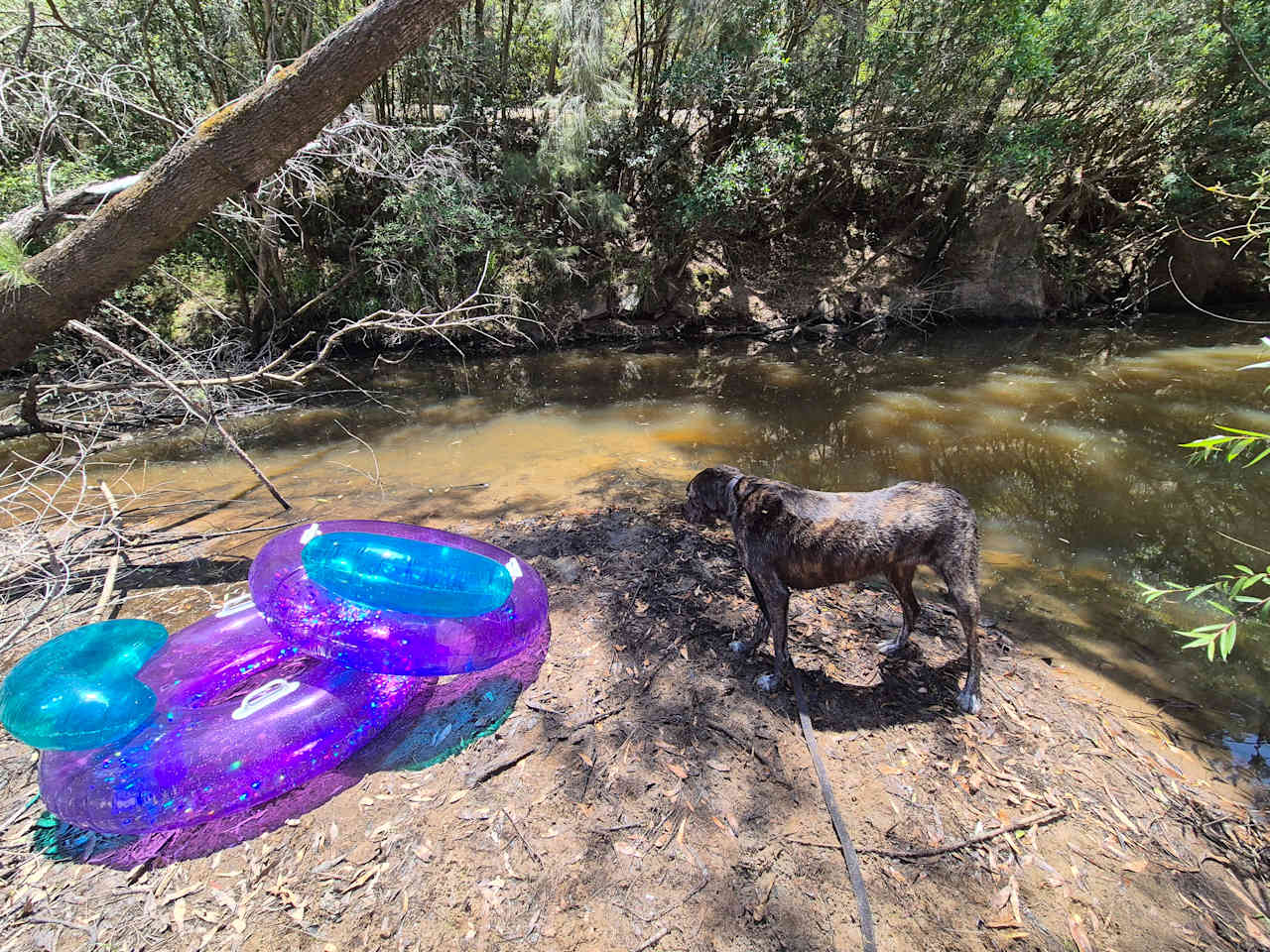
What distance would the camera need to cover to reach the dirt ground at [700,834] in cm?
204

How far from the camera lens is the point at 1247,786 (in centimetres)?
268

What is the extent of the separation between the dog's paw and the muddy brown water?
0.91m

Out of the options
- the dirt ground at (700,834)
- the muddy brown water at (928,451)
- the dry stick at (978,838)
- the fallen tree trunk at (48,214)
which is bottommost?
the muddy brown water at (928,451)

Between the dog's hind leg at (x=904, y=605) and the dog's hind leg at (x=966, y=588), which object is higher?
the dog's hind leg at (x=966, y=588)

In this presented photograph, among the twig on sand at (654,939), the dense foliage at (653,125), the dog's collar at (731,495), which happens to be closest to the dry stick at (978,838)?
the twig on sand at (654,939)

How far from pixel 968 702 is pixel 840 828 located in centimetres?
120

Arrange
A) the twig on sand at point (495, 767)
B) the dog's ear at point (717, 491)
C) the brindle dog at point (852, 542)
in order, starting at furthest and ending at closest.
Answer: the dog's ear at point (717, 491), the brindle dog at point (852, 542), the twig on sand at point (495, 767)

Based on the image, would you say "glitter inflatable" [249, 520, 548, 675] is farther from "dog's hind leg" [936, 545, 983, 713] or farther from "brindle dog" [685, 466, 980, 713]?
"dog's hind leg" [936, 545, 983, 713]

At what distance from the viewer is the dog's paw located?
118 inches

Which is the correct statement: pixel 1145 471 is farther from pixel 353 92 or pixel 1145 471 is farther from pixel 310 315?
pixel 310 315

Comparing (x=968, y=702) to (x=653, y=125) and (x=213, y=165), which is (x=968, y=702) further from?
(x=653, y=125)

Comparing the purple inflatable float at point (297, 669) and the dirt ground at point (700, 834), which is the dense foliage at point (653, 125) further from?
the dirt ground at point (700, 834)

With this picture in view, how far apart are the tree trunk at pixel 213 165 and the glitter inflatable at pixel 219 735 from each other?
89.7 inches

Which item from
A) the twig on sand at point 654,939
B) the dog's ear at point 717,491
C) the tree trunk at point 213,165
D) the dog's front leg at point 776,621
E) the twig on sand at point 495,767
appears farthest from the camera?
the dog's ear at point 717,491
